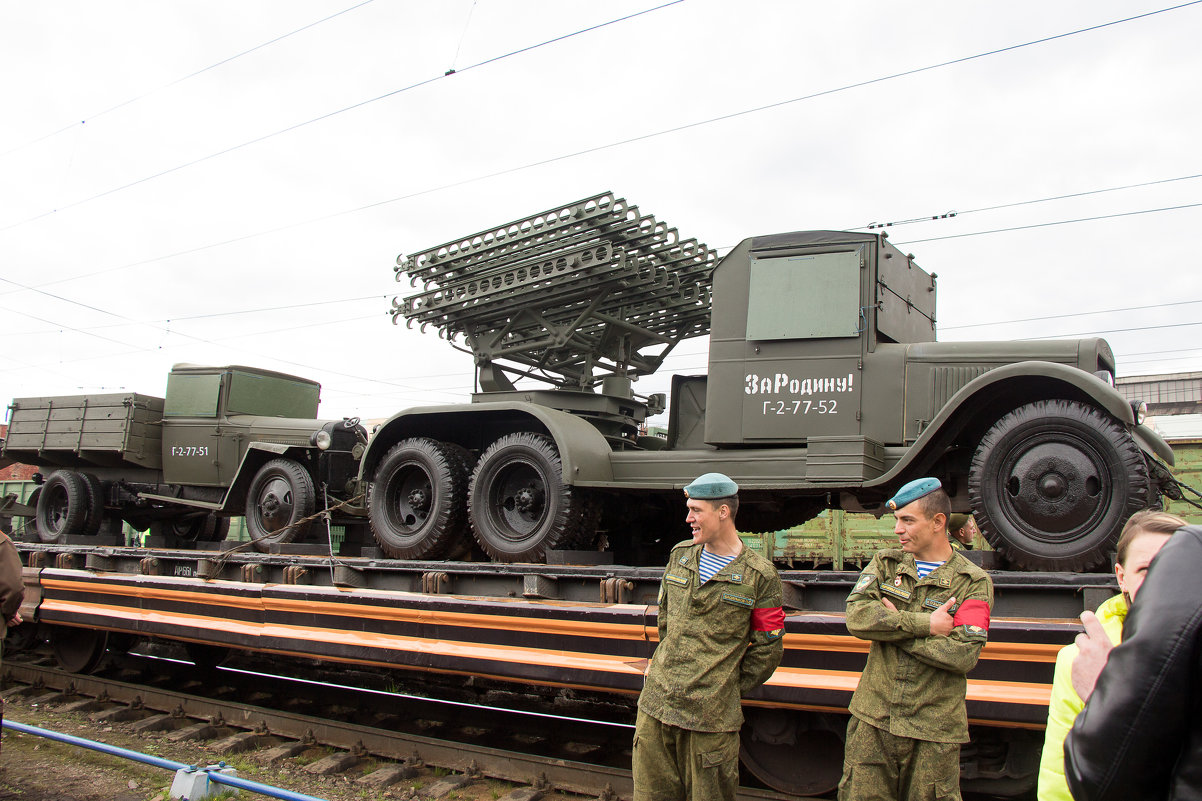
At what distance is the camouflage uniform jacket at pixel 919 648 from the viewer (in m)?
3.05

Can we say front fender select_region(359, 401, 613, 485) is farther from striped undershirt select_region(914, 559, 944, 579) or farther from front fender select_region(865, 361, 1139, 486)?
striped undershirt select_region(914, 559, 944, 579)

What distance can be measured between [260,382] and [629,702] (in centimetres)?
602

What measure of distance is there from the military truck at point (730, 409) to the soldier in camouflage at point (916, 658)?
1.75m

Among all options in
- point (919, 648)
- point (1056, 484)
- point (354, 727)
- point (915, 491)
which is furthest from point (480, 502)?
point (919, 648)

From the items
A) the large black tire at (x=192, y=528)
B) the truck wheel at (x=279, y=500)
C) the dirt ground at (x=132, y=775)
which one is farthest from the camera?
the large black tire at (x=192, y=528)

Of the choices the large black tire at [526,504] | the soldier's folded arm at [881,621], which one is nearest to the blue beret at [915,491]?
the soldier's folded arm at [881,621]

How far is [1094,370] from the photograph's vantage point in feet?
16.7

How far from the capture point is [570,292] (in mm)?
6848

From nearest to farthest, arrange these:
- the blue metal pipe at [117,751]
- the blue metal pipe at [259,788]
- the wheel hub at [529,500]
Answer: the blue metal pipe at [259,788] → the blue metal pipe at [117,751] → the wheel hub at [529,500]

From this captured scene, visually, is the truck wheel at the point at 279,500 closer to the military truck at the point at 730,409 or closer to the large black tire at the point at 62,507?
the military truck at the point at 730,409

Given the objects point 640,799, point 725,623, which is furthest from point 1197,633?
point 640,799

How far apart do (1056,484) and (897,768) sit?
218 centimetres

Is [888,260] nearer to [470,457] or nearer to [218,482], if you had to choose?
[470,457]

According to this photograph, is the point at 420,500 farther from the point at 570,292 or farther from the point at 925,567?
the point at 925,567
